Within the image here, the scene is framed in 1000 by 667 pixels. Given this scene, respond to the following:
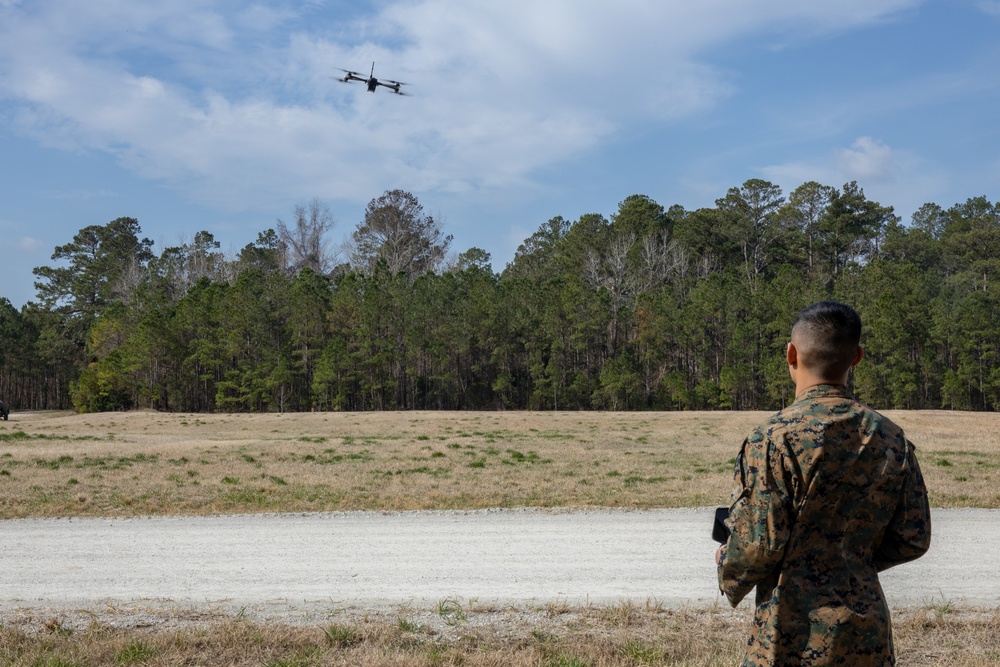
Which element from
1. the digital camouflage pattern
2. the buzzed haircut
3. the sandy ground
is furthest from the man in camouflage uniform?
the sandy ground

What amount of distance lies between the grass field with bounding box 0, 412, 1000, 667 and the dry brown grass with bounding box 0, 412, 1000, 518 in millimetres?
72

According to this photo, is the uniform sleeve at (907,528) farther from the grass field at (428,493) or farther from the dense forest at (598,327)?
the dense forest at (598,327)

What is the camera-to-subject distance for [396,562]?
29.7 ft

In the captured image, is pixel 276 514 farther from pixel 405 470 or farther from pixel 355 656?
pixel 355 656

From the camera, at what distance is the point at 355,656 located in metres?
5.64

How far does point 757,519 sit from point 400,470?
51.7 feet

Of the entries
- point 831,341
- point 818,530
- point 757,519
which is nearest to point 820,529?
point 818,530

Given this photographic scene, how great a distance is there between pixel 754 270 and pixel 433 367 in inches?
1237

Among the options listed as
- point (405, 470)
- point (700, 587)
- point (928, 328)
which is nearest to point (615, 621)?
point (700, 587)

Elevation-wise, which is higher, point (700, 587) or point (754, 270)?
point (754, 270)

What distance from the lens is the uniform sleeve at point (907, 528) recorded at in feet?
10.0

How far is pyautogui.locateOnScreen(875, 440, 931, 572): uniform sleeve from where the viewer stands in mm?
3049

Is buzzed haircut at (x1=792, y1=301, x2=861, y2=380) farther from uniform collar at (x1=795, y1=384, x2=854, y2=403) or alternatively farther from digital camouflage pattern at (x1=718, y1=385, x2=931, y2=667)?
digital camouflage pattern at (x1=718, y1=385, x2=931, y2=667)

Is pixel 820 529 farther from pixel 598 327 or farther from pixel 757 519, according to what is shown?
pixel 598 327
